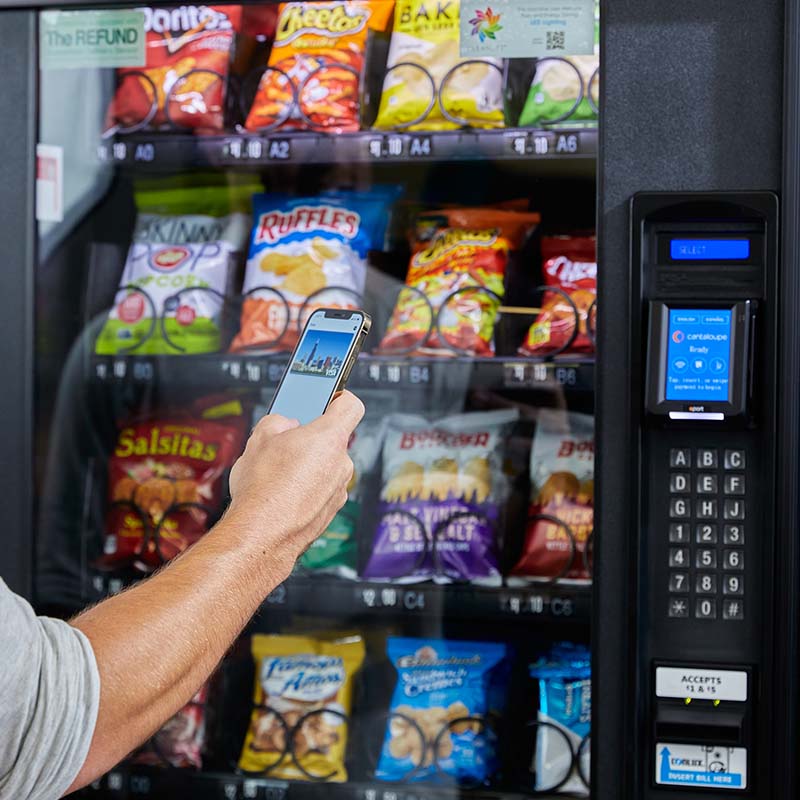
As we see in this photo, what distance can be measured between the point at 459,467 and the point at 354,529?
21 cm

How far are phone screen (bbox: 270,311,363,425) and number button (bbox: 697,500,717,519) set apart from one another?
44 centimetres

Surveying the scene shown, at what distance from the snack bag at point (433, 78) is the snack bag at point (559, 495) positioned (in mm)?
504

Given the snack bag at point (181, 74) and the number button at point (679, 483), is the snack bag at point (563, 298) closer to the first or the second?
the number button at point (679, 483)

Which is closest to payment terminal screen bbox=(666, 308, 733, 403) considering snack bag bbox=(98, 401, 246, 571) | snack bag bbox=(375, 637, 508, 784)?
snack bag bbox=(375, 637, 508, 784)

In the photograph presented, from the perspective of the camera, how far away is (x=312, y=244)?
1817mm

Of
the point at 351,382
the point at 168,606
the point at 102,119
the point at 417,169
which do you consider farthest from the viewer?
the point at 417,169

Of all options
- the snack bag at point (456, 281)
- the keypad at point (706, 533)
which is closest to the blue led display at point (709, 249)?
the keypad at point (706, 533)

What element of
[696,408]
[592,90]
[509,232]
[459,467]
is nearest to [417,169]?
[509,232]

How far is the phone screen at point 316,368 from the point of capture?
1.09m

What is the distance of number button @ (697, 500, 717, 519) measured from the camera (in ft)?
3.91

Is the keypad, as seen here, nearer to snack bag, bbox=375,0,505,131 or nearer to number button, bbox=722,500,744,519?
number button, bbox=722,500,744,519

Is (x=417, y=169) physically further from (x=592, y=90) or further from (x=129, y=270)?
(x=129, y=270)

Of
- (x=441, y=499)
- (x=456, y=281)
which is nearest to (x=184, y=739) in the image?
(x=441, y=499)

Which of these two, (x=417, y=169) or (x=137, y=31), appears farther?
(x=417, y=169)
